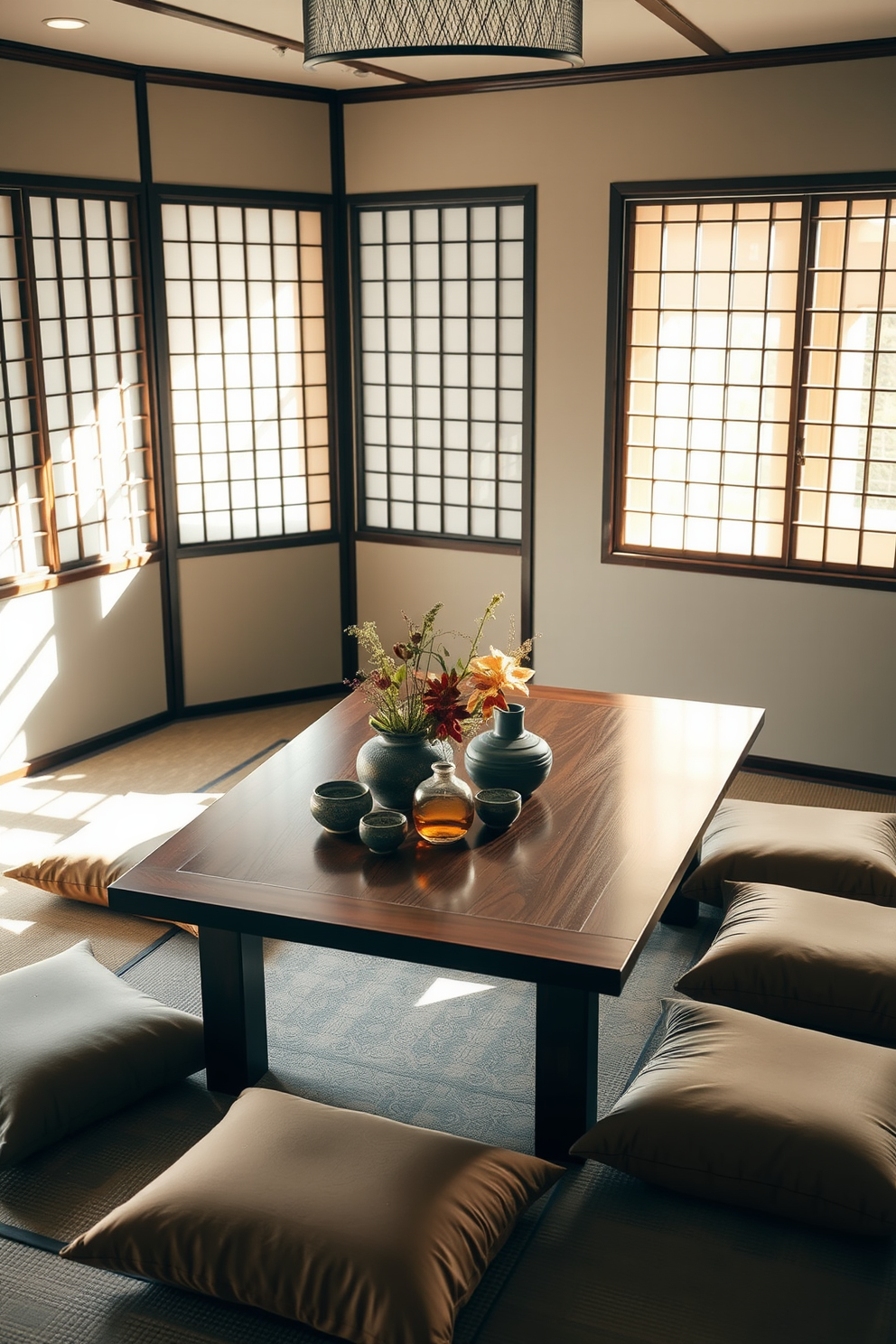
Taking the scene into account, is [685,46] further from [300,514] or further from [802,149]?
[300,514]

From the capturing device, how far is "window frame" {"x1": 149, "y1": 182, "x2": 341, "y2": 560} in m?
5.44

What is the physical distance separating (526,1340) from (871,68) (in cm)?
429

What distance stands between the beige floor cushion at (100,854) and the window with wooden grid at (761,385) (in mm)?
2389

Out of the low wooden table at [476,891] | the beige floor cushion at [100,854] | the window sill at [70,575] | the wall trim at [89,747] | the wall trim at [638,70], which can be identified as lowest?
the wall trim at [89,747]

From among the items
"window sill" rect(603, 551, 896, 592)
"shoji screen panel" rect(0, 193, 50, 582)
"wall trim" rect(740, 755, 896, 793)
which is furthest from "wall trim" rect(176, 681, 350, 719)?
"wall trim" rect(740, 755, 896, 793)

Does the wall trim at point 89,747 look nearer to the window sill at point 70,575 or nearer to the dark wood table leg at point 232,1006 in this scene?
the window sill at point 70,575

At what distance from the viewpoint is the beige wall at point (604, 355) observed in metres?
4.79

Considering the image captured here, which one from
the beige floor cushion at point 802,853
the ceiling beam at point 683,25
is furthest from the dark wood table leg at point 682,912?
the ceiling beam at point 683,25

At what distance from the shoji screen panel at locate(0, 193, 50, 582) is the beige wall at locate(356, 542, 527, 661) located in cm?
162

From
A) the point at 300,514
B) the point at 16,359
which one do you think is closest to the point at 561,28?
the point at 16,359

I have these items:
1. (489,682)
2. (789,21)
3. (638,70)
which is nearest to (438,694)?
(489,682)

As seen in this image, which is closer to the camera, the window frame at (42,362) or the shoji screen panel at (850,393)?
the shoji screen panel at (850,393)

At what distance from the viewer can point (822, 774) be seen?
17.0 ft

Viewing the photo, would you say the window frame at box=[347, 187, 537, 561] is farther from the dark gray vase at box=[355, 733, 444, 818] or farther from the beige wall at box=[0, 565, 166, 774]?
the dark gray vase at box=[355, 733, 444, 818]
